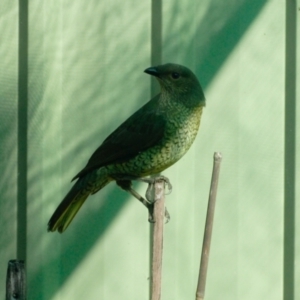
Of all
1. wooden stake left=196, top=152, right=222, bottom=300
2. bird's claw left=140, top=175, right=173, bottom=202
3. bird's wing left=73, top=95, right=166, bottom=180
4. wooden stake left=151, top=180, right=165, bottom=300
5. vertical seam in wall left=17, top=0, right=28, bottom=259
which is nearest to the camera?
wooden stake left=196, top=152, right=222, bottom=300

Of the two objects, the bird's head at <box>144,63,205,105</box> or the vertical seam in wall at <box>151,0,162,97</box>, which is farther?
the vertical seam in wall at <box>151,0,162,97</box>

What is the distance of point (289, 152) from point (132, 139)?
0.87 metres

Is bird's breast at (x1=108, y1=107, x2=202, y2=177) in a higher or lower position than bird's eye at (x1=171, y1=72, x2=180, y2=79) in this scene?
lower

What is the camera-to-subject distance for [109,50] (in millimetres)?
3592

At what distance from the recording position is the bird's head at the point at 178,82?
3152 millimetres

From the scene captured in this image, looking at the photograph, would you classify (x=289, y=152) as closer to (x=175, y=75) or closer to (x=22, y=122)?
(x=175, y=75)

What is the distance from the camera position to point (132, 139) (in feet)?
10.3

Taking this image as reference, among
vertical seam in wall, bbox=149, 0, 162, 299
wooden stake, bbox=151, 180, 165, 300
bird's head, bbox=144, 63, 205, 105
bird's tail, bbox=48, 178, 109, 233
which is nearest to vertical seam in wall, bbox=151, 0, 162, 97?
vertical seam in wall, bbox=149, 0, 162, 299

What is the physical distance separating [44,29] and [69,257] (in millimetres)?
1031

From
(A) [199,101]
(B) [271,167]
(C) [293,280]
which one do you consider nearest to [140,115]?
(A) [199,101]

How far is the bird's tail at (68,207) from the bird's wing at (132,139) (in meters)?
0.06

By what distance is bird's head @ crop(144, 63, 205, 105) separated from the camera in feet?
10.3

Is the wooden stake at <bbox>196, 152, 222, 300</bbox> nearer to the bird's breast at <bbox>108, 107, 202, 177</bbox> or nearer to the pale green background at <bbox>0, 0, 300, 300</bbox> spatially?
the bird's breast at <bbox>108, 107, 202, 177</bbox>

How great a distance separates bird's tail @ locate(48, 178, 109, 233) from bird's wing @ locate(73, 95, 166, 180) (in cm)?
6
